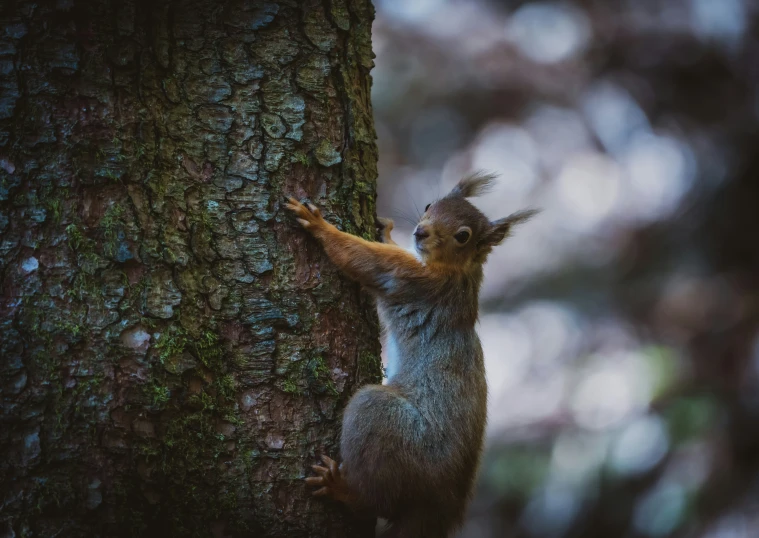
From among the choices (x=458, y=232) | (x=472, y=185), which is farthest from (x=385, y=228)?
(x=472, y=185)

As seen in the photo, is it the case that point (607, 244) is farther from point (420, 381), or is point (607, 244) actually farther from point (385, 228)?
A: point (420, 381)

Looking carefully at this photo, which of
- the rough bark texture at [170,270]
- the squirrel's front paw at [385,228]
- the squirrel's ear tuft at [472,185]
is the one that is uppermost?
the squirrel's ear tuft at [472,185]

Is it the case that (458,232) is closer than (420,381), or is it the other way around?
→ (420,381)

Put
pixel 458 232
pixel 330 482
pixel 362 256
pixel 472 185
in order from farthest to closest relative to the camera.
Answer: pixel 472 185
pixel 458 232
pixel 362 256
pixel 330 482

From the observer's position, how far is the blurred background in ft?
17.0

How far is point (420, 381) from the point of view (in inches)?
108

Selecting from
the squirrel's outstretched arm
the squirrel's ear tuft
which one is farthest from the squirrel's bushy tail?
the squirrel's ear tuft

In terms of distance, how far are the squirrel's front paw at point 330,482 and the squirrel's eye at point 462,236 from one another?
4.42 feet

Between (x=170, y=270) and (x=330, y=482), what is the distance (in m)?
0.89

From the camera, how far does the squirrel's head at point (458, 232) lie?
320cm

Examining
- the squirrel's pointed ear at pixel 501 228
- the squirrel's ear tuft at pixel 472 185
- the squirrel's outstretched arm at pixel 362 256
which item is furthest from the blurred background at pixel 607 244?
the squirrel's outstretched arm at pixel 362 256

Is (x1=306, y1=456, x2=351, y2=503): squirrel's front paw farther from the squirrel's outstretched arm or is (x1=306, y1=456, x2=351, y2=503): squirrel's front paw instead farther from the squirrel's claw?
the squirrel's claw

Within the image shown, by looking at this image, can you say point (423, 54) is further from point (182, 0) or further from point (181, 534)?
point (181, 534)

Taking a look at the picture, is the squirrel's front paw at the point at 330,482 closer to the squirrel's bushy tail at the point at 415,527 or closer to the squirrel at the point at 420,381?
the squirrel at the point at 420,381
